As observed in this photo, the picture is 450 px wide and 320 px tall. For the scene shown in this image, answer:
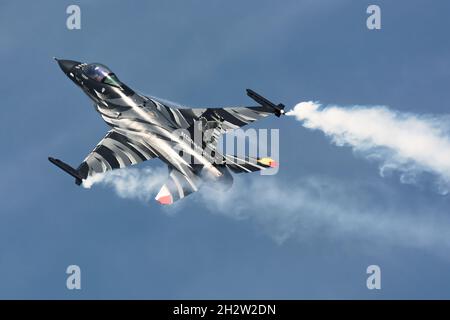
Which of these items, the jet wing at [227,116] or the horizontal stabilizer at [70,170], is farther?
the jet wing at [227,116]

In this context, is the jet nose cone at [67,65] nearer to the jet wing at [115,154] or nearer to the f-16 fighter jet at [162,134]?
the f-16 fighter jet at [162,134]

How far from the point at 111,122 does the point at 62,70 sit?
7107mm

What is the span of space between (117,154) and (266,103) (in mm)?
11282

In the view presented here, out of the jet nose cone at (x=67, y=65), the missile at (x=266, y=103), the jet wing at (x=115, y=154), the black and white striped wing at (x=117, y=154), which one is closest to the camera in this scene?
the jet wing at (x=115, y=154)

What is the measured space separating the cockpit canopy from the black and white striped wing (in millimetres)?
4505

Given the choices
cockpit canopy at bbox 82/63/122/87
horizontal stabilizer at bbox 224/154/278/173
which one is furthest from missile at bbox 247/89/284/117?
cockpit canopy at bbox 82/63/122/87

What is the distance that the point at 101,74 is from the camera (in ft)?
243

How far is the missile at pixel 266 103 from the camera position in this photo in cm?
7188

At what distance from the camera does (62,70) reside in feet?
251

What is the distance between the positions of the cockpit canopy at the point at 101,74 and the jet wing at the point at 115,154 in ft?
14.3

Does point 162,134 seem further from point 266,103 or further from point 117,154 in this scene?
point 266,103

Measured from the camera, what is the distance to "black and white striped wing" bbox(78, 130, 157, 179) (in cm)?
6956

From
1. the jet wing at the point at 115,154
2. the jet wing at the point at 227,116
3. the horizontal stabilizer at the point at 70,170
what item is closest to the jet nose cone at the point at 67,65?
the jet wing at the point at 115,154

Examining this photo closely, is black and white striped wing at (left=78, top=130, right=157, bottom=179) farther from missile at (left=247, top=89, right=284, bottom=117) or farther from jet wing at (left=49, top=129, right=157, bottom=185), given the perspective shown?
missile at (left=247, top=89, right=284, bottom=117)
